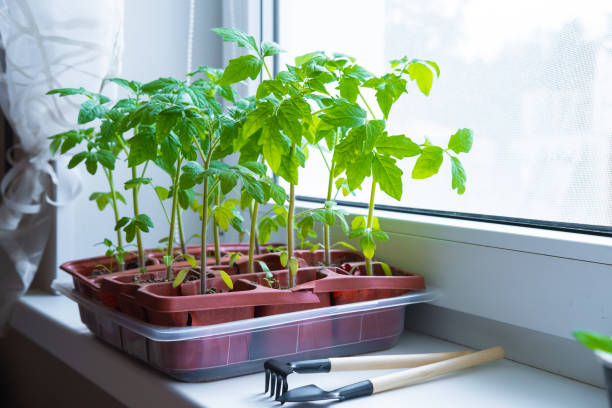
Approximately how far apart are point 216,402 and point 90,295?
12.0 inches

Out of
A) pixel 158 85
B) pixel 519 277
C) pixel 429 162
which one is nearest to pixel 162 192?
pixel 158 85

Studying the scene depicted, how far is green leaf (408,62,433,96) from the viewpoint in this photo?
68cm

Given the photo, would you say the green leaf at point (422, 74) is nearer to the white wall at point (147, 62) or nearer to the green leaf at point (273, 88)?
the green leaf at point (273, 88)

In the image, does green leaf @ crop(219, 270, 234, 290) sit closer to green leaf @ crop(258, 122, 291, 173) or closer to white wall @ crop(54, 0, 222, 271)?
green leaf @ crop(258, 122, 291, 173)

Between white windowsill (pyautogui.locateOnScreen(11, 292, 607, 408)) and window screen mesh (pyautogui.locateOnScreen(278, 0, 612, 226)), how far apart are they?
211mm

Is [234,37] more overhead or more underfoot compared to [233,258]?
more overhead

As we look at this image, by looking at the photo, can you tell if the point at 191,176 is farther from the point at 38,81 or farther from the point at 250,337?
the point at 38,81

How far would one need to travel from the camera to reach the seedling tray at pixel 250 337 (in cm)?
64

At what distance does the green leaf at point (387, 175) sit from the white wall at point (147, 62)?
27.5 inches

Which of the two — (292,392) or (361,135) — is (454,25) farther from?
(292,392)

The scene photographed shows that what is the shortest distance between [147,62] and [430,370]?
90 cm

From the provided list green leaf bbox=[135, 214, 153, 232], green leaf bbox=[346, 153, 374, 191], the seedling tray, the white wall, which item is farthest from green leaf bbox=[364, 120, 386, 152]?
the white wall

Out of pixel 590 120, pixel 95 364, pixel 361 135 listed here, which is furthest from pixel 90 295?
pixel 590 120

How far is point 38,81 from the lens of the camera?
38.7 inches
